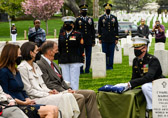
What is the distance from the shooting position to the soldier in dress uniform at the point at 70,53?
34.7 ft

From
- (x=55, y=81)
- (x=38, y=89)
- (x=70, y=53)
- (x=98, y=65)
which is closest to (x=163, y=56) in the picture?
(x=98, y=65)

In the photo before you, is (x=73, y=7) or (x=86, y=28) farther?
(x=73, y=7)

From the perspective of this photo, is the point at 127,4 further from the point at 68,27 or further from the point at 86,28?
the point at 68,27

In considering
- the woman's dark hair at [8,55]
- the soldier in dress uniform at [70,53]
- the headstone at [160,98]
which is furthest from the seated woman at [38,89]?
the soldier in dress uniform at [70,53]

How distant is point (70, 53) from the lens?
1066 centimetres

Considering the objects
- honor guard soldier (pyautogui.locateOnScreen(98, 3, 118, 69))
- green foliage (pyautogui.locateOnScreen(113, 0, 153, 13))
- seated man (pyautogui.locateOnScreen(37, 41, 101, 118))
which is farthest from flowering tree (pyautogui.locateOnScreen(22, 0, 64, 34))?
seated man (pyautogui.locateOnScreen(37, 41, 101, 118))

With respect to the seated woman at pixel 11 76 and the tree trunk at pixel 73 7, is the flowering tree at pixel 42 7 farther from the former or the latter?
the seated woman at pixel 11 76

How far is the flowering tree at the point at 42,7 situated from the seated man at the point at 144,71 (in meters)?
43.1

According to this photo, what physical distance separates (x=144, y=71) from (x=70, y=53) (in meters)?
2.68

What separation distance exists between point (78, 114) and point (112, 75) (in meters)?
7.19

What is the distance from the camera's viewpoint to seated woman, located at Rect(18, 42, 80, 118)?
7324mm

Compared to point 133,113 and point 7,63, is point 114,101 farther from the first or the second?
point 7,63

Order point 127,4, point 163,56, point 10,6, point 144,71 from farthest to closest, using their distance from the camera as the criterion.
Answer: point 127,4
point 10,6
point 163,56
point 144,71

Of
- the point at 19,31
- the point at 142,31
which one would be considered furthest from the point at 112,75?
the point at 19,31
